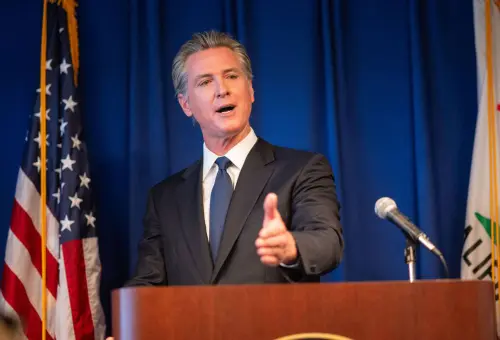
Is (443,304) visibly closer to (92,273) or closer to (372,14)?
(92,273)

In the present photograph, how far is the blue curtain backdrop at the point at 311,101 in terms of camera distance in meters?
3.61

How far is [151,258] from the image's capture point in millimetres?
2977

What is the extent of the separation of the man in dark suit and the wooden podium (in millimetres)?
593

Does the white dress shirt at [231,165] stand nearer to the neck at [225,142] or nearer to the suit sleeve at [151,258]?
the neck at [225,142]

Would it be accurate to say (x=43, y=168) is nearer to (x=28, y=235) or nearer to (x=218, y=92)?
(x=28, y=235)

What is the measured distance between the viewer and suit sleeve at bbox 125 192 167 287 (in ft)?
9.56

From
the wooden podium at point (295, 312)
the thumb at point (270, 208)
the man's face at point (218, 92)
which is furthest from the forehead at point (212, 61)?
the wooden podium at point (295, 312)

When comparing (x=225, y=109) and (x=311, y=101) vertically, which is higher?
(x=311, y=101)

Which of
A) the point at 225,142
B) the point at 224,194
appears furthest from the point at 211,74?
the point at 224,194

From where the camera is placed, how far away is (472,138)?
12.2 ft

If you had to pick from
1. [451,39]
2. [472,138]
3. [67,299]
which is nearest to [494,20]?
[451,39]

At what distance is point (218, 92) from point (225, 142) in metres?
0.21

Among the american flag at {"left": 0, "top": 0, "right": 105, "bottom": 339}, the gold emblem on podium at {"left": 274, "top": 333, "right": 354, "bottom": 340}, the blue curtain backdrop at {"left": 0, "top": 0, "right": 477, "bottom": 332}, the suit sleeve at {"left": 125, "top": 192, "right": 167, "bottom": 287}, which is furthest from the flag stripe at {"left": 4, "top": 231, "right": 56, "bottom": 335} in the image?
the gold emblem on podium at {"left": 274, "top": 333, "right": 354, "bottom": 340}

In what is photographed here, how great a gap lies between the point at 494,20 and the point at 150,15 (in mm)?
1687
